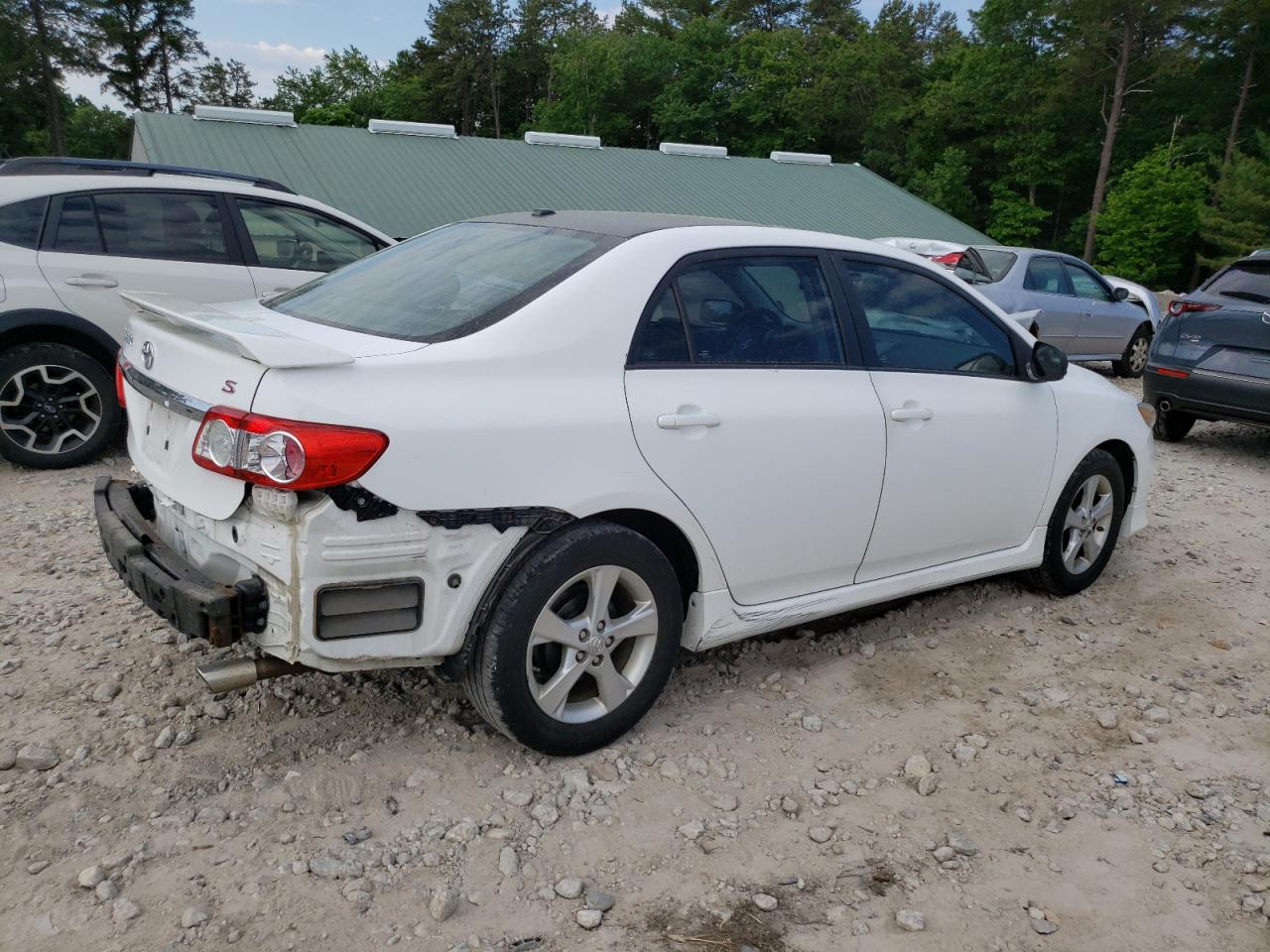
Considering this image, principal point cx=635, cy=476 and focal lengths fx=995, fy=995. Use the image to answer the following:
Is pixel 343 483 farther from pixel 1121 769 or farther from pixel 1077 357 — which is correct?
pixel 1077 357

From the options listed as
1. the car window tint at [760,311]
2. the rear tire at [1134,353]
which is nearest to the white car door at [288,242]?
the car window tint at [760,311]

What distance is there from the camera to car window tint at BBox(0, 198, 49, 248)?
587 cm

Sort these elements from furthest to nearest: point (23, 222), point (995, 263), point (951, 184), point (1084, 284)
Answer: point (951, 184) < point (1084, 284) < point (995, 263) < point (23, 222)

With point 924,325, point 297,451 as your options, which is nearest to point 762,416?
point 924,325

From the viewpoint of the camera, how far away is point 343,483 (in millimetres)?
2510

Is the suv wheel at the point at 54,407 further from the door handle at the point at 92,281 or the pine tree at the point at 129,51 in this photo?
the pine tree at the point at 129,51

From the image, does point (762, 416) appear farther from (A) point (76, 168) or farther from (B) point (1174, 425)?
(B) point (1174, 425)

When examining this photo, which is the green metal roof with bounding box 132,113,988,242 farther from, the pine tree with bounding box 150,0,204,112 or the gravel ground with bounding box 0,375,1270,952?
the pine tree with bounding box 150,0,204,112

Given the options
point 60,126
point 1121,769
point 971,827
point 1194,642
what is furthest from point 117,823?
point 60,126

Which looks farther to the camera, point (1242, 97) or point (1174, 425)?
point (1242, 97)

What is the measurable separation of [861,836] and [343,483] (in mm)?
1761

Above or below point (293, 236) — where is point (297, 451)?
below

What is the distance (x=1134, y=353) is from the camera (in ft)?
43.6

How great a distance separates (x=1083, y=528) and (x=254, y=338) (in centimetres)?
382
